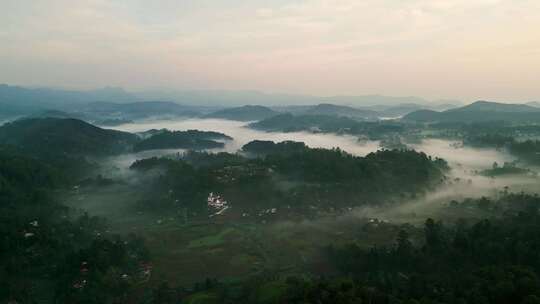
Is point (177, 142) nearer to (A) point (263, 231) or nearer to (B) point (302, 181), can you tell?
(B) point (302, 181)

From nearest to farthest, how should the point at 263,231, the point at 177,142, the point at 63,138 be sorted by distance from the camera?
1. the point at 263,231
2. the point at 63,138
3. the point at 177,142

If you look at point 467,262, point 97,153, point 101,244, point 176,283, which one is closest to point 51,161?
point 97,153

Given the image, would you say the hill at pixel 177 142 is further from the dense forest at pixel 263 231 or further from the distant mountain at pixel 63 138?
the dense forest at pixel 263 231

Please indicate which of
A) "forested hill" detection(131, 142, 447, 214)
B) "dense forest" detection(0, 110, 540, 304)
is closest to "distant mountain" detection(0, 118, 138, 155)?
"dense forest" detection(0, 110, 540, 304)

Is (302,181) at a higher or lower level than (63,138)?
lower

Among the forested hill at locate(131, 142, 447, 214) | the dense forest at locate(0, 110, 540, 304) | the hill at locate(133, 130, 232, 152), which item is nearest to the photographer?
the dense forest at locate(0, 110, 540, 304)

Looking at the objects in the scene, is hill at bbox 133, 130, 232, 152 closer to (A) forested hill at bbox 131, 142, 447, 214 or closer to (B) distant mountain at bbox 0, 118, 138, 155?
(B) distant mountain at bbox 0, 118, 138, 155

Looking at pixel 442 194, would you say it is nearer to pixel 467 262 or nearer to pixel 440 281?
pixel 467 262

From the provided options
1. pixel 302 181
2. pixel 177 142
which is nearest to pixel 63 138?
pixel 177 142

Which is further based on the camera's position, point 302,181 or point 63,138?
point 63,138

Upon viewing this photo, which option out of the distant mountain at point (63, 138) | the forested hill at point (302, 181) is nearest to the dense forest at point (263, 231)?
the forested hill at point (302, 181)
